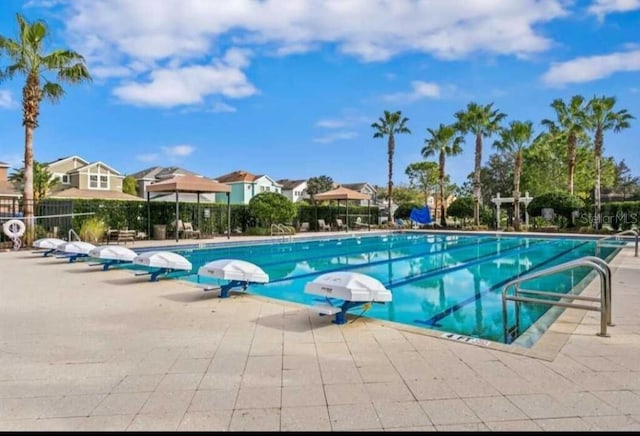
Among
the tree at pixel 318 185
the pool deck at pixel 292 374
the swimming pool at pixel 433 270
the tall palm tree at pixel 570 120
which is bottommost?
the swimming pool at pixel 433 270

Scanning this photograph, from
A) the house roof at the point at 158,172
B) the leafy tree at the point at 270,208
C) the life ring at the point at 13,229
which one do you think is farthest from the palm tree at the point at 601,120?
the house roof at the point at 158,172

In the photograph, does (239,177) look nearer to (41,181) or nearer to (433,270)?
(41,181)

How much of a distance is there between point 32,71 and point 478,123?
23.1 metres

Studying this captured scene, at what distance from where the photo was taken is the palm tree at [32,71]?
13.5 meters

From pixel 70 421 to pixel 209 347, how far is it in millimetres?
1560

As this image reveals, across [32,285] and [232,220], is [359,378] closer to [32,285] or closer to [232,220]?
[32,285]

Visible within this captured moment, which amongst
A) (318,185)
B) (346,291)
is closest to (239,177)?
(318,185)

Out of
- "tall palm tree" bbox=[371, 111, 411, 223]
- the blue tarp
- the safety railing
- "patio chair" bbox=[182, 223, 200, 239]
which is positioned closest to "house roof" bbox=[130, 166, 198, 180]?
"tall palm tree" bbox=[371, 111, 411, 223]

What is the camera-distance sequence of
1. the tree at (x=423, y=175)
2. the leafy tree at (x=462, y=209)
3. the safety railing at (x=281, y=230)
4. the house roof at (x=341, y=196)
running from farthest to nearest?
the tree at (x=423, y=175)
the leafy tree at (x=462, y=209)
the house roof at (x=341, y=196)
the safety railing at (x=281, y=230)

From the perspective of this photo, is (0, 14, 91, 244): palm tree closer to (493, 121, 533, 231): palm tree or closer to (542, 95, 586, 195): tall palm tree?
(493, 121, 533, 231): palm tree

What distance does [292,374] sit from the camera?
10.8 ft

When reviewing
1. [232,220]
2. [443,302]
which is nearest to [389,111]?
[232,220]

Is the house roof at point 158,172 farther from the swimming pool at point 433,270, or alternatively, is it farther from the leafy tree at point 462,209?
the leafy tree at point 462,209

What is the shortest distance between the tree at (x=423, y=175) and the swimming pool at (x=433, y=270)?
20468 mm
